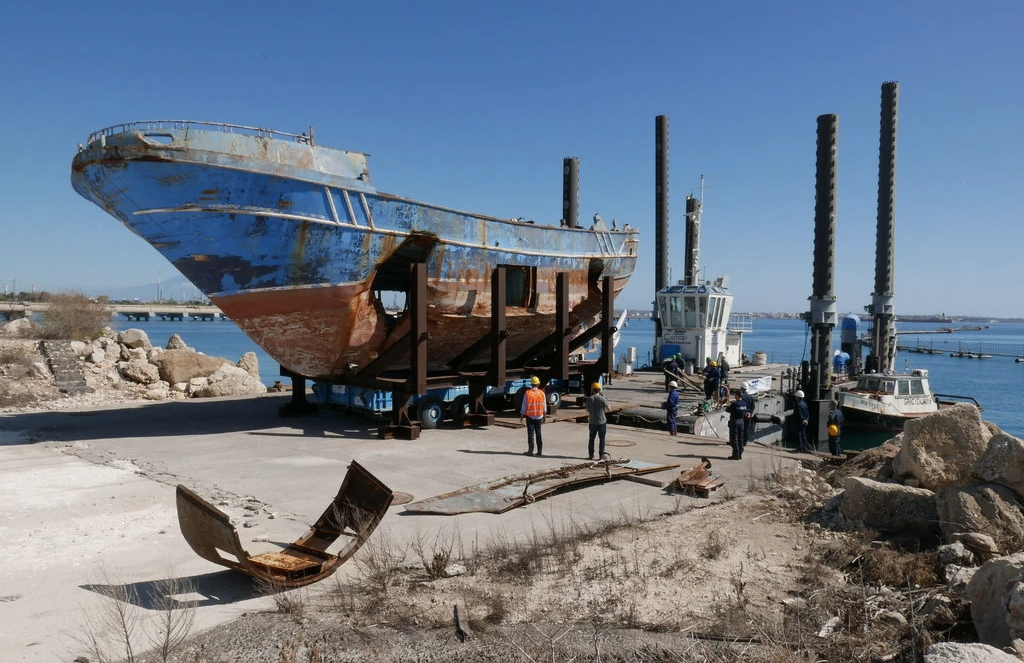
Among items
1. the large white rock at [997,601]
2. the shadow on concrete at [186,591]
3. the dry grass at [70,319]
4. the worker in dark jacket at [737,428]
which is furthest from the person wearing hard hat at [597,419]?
the dry grass at [70,319]

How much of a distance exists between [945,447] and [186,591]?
7653 mm

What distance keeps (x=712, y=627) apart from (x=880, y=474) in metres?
4.67

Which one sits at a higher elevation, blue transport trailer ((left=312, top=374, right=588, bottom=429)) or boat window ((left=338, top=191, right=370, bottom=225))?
boat window ((left=338, top=191, right=370, bottom=225))

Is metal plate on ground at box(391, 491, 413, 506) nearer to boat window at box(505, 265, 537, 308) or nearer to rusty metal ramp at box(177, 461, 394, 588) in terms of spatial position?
rusty metal ramp at box(177, 461, 394, 588)

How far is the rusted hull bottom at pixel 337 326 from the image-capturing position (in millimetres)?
12297

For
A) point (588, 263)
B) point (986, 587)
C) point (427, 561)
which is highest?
point (588, 263)

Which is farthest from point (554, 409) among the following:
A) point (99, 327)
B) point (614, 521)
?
point (99, 327)

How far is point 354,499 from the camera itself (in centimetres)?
641

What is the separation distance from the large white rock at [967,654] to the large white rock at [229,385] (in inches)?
727

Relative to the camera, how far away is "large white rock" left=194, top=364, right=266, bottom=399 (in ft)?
62.3

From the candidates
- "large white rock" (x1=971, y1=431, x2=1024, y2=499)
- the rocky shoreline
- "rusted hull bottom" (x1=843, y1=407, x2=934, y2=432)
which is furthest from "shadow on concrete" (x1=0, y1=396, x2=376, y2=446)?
"rusted hull bottom" (x1=843, y1=407, x2=934, y2=432)

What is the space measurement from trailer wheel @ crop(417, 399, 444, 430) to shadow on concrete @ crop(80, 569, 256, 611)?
7750 mm

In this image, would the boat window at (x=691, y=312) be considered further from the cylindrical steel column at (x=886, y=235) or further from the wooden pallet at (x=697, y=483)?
the wooden pallet at (x=697, y=483)

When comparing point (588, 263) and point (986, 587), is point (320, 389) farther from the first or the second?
point (986, 587)
